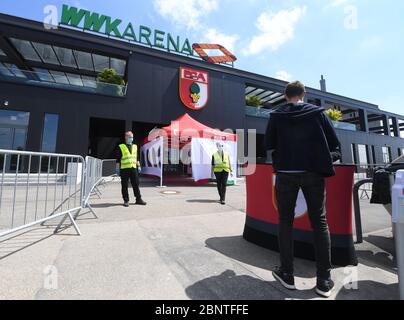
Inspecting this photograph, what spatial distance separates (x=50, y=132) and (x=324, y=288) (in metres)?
16.6

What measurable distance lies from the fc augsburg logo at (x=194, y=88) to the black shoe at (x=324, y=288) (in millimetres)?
17638

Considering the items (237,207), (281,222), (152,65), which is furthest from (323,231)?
(152,65)

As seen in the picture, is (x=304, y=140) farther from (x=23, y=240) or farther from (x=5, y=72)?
(x=5, y=72)

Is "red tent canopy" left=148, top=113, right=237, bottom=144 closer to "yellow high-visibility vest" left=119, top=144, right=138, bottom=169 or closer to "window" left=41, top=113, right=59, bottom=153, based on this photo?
"yellow high-visibility vest" left=119, top=144, right=138, bottom=169

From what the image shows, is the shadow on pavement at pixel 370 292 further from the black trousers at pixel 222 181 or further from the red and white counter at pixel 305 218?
the black trousers at pixel 222 181

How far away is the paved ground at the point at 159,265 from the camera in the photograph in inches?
81.7

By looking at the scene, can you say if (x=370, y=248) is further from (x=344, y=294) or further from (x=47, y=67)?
(x=47, y=67)

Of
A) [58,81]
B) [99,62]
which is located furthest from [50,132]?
[99,62]

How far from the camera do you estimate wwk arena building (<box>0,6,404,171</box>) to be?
14.1 m

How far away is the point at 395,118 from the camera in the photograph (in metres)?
36.9

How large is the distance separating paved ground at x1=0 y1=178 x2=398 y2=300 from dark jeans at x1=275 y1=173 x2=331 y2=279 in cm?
28

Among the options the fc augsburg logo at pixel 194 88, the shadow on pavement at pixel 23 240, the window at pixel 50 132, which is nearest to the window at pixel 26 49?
the window at pixel 50 132

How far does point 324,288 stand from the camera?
2051mm

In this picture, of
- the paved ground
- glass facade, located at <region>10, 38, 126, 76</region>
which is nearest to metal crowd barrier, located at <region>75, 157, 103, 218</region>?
the paved ground
